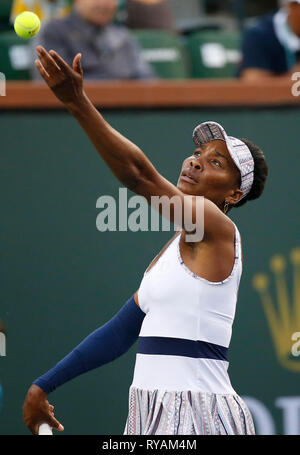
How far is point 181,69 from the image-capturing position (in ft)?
20.1

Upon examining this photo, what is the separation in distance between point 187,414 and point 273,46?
3.07m

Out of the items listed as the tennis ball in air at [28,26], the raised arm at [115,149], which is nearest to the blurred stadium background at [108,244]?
the tennis ball in air at [28,26]

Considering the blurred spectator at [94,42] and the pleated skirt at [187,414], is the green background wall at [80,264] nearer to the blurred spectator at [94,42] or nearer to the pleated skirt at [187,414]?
the blurred spectator at [94,42]

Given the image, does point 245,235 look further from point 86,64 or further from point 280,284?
point 86,64

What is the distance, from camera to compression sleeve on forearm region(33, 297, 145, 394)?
3.41m

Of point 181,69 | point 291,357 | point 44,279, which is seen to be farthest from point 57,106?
point 291,357

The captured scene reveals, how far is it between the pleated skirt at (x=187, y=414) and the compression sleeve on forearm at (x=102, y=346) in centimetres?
32

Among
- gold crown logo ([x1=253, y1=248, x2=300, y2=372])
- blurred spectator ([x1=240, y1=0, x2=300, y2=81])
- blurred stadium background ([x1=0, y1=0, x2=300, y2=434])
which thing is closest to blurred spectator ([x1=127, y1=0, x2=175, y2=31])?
blurred spectator ([x1=240, y1=0, x2=300, y2=81])

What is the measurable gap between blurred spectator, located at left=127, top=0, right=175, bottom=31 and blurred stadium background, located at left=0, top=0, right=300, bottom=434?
1511 mm

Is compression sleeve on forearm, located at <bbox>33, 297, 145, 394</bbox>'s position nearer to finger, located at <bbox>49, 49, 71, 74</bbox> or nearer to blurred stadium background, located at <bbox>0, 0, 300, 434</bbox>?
finger, located at <bbox>49, 49, 71, 74</bbox>

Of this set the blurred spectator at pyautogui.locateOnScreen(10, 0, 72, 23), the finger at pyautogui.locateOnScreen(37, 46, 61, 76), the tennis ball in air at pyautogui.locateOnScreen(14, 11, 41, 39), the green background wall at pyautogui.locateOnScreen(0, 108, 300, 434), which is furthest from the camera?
the blurred spectator at pyautogui.locateOnScreen(10, 0, 72, 23)

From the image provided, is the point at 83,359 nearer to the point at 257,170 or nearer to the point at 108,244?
the point at 257,170

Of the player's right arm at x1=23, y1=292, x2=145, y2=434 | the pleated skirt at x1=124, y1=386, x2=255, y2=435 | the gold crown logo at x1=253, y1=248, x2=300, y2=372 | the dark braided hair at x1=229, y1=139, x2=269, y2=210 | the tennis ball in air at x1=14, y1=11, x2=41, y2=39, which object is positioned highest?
the tennis ball in air at x1=14, y1=11, x2=41, y2=39

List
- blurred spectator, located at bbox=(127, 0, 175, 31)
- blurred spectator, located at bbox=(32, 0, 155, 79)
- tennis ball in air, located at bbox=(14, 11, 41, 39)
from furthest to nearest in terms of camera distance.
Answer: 1. blurred spectator, located at bbox=(127, 0, 175, 31)
2. blurred spectator, located at bbox=(32, 0, 155, 79)
3. tennis ball in air, located at bbox=(14, 11, 41, 39)
